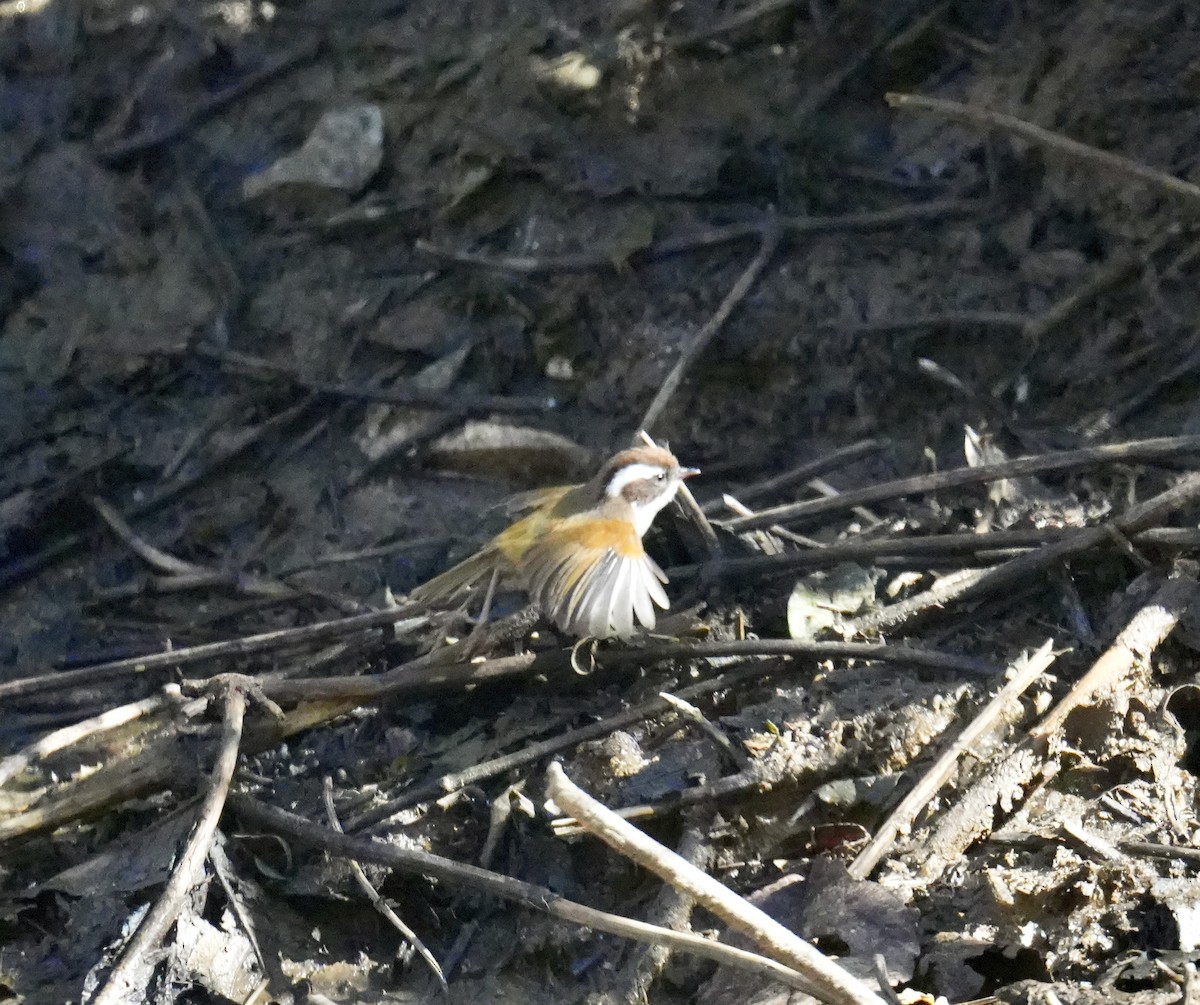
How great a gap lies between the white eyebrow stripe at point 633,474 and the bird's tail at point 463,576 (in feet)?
1.59

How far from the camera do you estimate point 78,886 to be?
338 cm

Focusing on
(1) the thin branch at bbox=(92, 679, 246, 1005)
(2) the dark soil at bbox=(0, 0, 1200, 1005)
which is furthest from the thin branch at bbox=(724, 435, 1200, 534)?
(1) the thin branch at bbox=(92, 679, 246, 1005)

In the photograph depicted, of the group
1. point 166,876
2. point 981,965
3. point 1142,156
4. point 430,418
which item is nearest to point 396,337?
point 430,418

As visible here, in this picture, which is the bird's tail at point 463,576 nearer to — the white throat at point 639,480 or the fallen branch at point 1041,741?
the white throat at point 639,480

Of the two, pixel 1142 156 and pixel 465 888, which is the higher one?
pixel 1142 156

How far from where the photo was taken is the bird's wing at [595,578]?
11.8 feet

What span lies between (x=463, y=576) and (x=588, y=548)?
48 centimetres

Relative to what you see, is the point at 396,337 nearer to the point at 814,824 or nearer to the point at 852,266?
the point at 852,266

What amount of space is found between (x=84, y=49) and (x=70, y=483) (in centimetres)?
289

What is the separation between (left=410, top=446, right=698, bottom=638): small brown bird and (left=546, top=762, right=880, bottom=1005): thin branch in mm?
1303

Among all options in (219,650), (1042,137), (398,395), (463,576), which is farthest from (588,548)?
(1042,137)

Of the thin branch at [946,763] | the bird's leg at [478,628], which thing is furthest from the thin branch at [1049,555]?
the bird's leg at [478,628]

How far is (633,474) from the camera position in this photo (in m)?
4.29

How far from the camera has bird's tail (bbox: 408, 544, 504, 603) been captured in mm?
4223
